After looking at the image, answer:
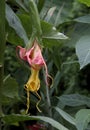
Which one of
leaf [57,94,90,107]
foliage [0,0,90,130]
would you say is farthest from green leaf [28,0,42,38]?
leaf [57,94,90,107]

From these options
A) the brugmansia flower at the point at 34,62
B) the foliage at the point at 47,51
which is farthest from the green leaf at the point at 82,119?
the brugmansia flower at the point at 34,62

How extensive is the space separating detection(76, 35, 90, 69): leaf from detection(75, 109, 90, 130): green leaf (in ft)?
0.40

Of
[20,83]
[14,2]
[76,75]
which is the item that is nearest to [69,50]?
[76,75]

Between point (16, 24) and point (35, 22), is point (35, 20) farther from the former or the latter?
point (16, 24)

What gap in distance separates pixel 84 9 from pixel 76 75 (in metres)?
0.45

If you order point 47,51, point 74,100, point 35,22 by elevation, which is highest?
point 35,22

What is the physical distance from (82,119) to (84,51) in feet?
0.44

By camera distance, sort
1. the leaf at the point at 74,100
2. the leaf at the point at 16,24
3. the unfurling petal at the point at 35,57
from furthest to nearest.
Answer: the leaf at the point at 74,100, the leaf at the point at 16,24, the unfurling petal at the point at 35,57

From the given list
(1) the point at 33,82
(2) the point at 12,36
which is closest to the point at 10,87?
(2) the point at 12,36

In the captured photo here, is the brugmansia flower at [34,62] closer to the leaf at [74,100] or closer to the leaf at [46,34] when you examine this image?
the leaf at [46,34]

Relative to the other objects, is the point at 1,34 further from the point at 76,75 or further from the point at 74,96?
the point at 76,75

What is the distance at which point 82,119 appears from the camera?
88 cm

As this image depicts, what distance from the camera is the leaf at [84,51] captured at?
0.82 metres

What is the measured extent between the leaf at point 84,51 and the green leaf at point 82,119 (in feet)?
0.40
